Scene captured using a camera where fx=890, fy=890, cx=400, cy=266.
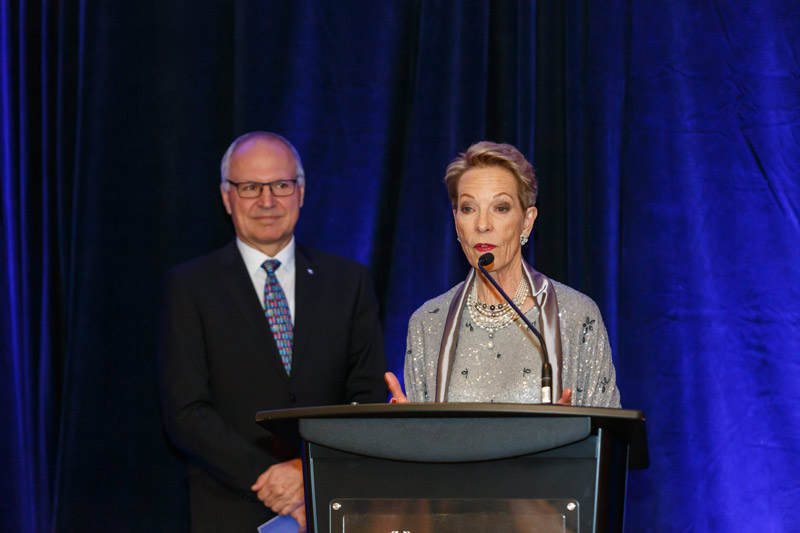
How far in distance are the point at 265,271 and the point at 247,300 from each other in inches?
5.8

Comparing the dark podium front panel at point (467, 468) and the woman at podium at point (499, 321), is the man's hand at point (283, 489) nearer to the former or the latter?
the woman at podium at point (499, 321)

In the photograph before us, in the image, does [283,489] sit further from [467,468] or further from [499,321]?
[467,468]

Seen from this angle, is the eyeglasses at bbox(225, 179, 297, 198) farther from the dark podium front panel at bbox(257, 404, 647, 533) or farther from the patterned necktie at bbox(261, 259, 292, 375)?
the dark podium front panel at bbox(257, 404, 647, 533)

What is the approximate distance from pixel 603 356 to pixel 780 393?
128 centimetres

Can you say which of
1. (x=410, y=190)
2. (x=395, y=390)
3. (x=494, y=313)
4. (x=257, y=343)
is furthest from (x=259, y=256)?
(x=395, y=390)

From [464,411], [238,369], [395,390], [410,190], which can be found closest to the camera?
[464,411]

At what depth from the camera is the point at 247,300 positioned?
2844 millimetres

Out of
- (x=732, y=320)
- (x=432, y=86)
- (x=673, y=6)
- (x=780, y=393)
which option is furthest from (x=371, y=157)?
(x=780, y=393)

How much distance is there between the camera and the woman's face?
232 centimetres

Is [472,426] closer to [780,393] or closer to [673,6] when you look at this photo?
[780,393]

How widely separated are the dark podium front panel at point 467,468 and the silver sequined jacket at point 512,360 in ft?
2.77

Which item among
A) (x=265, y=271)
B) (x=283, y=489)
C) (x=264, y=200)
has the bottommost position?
(x=283, y=489)

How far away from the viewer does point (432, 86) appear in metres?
3.35

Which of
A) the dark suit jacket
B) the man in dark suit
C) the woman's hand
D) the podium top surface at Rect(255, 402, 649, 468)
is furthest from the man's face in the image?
the podium top surface at Rect(255, 402, 649, 468)
